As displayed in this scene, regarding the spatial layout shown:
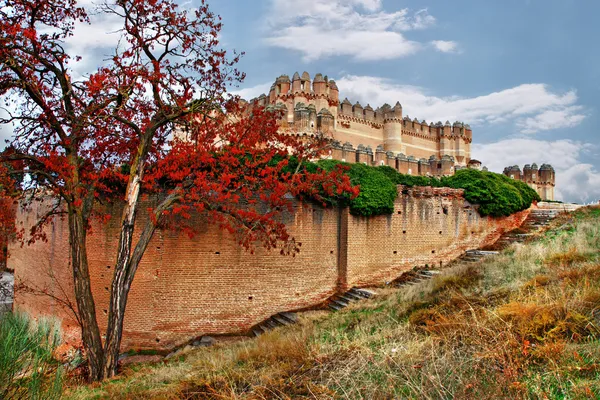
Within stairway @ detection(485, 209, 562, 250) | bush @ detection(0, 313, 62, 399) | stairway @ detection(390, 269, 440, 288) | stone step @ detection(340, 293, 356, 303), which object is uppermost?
stairway @ detection(485, 209, 562, 250)

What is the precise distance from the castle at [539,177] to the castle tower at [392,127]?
29.5 feet

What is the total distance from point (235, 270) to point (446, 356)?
9012 mm

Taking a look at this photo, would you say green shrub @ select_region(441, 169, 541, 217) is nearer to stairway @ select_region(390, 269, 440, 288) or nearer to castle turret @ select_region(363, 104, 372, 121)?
stairway @ select_region(390, 269, 440, 288)

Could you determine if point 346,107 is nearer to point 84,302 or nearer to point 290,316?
point 290,316

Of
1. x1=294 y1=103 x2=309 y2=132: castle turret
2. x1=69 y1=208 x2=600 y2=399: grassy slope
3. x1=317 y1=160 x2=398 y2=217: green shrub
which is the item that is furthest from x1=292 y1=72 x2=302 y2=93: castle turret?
x1=69 y1=208 x2=600 y2=399: grassy slope

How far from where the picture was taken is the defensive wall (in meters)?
12.8

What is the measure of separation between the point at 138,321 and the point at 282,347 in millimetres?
8339

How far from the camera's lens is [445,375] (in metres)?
4.31

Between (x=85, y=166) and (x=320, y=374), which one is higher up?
(x=85, y=166)

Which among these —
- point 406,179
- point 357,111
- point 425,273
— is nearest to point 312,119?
point 406,179

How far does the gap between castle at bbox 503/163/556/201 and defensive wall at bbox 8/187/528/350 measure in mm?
20921

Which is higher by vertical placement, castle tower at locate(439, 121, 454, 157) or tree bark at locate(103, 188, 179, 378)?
castle tower at locate(439, 121, 454, 157)

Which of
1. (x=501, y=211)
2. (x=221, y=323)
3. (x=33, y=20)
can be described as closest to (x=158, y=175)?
(x=33, y=20)

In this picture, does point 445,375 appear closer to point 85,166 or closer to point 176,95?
point 176,95
